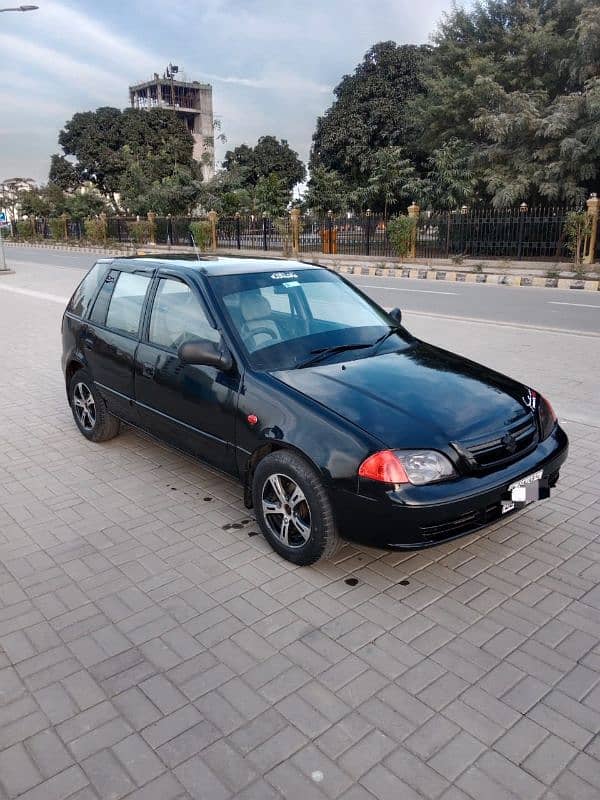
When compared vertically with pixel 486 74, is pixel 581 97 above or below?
below

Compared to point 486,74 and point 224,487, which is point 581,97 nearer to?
point 486,74

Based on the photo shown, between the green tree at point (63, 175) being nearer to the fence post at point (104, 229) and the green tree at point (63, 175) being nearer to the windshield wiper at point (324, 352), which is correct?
the fence post at point (104, 229)

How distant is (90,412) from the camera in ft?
18.0

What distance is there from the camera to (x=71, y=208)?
52594 mm

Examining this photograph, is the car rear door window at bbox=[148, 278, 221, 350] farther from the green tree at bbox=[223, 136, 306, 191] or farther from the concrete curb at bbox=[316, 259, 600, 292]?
the green tree at bbox=[223, 136, 306, 191]

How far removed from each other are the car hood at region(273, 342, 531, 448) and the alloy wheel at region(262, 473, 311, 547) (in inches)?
19.5

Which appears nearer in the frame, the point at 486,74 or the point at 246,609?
the point at 246,609

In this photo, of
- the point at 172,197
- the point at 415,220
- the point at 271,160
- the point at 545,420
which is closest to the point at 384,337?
the point at 545,420

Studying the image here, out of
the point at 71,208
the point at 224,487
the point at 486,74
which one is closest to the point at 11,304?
the point at 224,487

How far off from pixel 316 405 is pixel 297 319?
1048mm

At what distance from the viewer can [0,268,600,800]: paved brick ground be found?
2.23m

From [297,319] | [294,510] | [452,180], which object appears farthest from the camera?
[452,180]

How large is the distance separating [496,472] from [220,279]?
2088 mm

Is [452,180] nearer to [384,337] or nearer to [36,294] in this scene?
[36,294]
